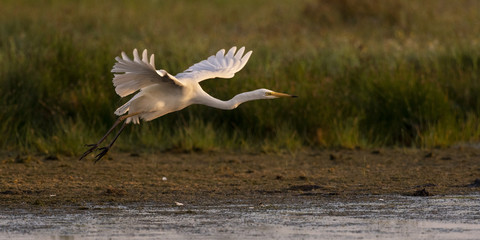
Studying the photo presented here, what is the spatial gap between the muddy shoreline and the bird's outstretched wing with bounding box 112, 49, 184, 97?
97cm

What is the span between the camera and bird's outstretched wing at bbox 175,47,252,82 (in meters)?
8.67

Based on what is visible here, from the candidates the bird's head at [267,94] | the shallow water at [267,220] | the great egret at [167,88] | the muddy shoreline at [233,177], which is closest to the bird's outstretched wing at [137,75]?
the great egret at [167,88]

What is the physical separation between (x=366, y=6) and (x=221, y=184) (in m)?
14.1

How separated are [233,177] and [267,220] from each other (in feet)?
7.57

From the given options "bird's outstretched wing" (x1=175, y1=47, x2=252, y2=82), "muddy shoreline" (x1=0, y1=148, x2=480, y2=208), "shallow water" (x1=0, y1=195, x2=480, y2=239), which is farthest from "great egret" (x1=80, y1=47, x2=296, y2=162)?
"shallow water" (x1=0, y1=195, x2=480, y2=239)

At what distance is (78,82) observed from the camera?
11.3m

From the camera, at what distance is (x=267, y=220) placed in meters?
6.70

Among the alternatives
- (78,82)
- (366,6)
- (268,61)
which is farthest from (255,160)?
(366,6)

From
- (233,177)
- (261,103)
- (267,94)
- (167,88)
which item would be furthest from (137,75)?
(261,103)

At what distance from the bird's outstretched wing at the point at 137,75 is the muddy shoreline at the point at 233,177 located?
3.20ft

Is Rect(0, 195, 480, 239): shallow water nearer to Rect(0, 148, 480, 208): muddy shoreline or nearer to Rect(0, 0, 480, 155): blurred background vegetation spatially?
Rect(0, 148, 480, 208): muddy shoreline

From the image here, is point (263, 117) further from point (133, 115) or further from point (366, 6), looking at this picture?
point (366, 6)

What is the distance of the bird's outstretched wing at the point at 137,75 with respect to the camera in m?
7.27

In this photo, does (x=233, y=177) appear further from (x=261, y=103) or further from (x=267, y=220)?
(x=261, y=103)
